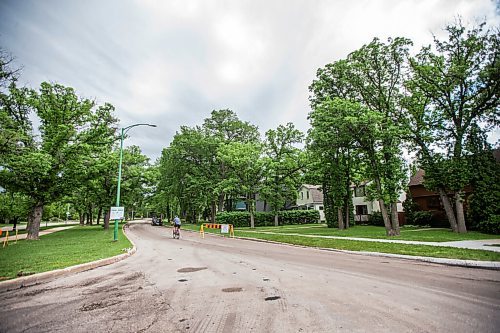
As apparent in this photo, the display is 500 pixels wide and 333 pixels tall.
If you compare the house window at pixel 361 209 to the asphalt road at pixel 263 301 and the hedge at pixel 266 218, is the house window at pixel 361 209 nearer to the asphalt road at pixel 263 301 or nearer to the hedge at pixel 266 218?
the hedge at pixel 266 218

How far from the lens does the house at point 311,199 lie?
4781cm

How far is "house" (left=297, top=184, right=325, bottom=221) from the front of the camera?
4781cm

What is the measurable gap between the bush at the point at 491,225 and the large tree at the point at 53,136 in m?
29.3

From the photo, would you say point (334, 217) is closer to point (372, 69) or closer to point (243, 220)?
point (243, 220)

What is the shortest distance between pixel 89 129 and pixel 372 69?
74.5 ft

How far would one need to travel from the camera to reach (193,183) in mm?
39188

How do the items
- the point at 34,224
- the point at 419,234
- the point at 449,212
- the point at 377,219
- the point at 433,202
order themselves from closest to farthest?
the point at 419,234 → the point at 34,224 → the point at 449,212 → the point at 433,202 → the point at 377,219

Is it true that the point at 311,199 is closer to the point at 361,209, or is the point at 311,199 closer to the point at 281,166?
the point at 361,209

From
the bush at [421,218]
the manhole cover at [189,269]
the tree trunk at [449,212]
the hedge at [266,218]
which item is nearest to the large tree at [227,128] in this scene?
the hedge at [266,218]

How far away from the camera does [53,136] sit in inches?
795

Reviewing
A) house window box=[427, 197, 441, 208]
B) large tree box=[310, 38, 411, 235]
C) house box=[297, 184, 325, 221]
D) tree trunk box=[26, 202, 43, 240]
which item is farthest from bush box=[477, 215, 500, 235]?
tree trunk box=[26, 202, 43, 240]

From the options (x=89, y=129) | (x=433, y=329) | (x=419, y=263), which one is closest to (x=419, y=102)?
(x=419, y=263)

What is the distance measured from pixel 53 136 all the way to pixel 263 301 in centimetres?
2165

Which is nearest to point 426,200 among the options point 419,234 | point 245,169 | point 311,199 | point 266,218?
point 419,234
